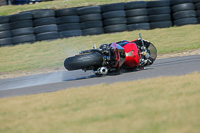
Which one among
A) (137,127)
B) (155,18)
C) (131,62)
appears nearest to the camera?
(137,127)

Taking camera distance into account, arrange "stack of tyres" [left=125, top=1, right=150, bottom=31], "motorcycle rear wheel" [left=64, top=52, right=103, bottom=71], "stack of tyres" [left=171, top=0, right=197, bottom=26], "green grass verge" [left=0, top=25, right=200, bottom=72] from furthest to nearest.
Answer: "stack of tyres" [left=171, top=0, right=197, bottom=26] → "stack of tyres" [left=125, top=1, right=150, bottom=31] → "green grass verge" [left=0, top=25, right=200, bottom=72] → "motorcycle rear wheel" [left=64, top=52, right=103, bottom=71]

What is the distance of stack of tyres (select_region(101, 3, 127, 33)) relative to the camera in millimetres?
15406

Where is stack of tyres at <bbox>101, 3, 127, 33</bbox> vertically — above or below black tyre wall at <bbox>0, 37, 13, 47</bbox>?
above

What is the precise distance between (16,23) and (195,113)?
12.4 metres

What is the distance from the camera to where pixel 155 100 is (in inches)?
183

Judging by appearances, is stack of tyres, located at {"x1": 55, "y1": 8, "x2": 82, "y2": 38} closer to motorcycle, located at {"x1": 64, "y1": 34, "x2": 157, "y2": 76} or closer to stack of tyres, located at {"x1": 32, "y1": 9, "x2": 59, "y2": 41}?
stack of tyres, located at {"x1": 32, "y1": 9, "x2": 59, "y2": 41}

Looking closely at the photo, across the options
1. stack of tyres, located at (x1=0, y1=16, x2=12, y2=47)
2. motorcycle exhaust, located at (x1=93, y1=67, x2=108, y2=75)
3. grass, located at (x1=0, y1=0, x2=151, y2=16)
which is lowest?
motorcycle exhaust, located at (x1=93, y1=67, x2=108, y2=75)

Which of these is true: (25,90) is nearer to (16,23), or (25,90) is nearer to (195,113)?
(195,113)

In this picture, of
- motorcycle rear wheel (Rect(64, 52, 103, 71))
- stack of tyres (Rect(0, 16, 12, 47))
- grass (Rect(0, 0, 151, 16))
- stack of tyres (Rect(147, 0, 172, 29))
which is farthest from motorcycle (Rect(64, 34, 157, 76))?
grass (Rect(0, 0, 151, 16))

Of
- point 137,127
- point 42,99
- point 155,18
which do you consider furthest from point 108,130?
point 155,18

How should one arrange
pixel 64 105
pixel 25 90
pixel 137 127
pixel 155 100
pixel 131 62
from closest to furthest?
pixel 137 127 → pixel 155 100 → pixel 64 105 → pixel 25 90 → pixel 131 62

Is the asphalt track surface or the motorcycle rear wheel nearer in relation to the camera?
the asphalt track surface

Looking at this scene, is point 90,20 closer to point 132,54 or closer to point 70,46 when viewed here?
point 70,46

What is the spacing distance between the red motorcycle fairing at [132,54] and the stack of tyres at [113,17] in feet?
23.4
